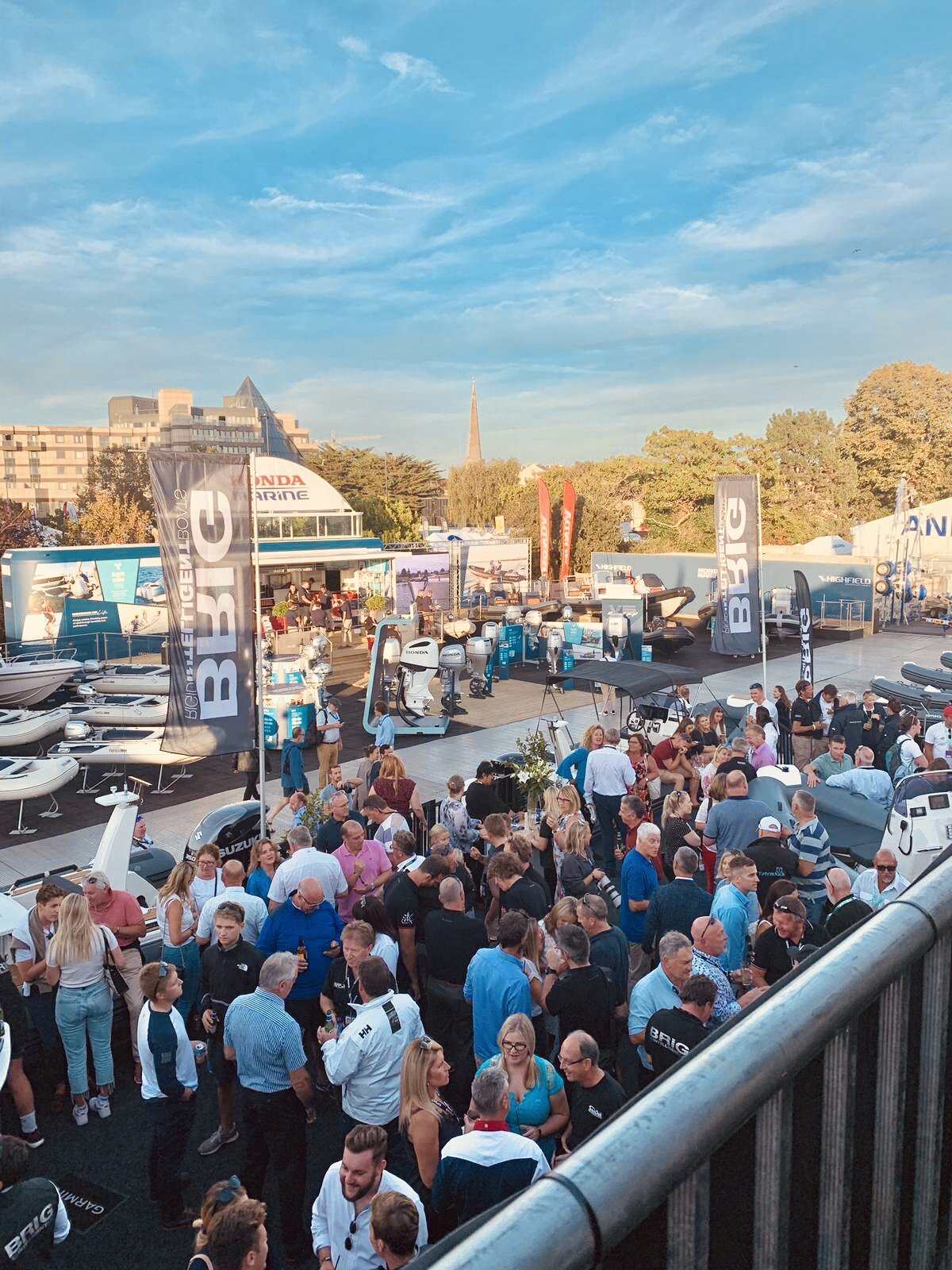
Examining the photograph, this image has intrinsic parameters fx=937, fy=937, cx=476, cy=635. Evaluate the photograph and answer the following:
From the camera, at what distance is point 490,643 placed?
72.0ft

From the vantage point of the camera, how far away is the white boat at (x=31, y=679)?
1859 cm

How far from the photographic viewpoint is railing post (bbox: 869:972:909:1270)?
1.44m

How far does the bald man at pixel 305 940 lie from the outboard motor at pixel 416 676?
12470 mm

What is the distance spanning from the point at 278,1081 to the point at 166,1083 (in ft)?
1.86

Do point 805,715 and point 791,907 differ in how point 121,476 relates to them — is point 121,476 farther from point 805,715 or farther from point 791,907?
point 791,907

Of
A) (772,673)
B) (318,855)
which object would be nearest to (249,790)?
(318,855)

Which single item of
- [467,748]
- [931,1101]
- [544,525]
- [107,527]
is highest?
[107,527]

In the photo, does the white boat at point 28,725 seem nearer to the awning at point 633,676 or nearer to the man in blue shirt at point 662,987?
the awning at point 633,676

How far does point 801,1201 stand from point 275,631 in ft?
81.7

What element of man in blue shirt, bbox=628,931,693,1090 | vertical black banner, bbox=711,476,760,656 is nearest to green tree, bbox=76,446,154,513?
vertical black banner, bbox=711,476,760,656

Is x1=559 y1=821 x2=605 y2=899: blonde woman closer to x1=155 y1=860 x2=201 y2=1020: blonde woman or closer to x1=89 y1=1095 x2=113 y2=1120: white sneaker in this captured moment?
x1=155 y1=860 x2=201 y2=1020: blonde woman

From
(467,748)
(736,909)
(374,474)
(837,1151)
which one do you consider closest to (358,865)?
(736,909)

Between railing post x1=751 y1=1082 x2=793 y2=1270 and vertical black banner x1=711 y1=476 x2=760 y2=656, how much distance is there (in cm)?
1331

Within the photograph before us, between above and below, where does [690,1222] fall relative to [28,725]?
above
